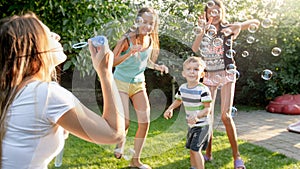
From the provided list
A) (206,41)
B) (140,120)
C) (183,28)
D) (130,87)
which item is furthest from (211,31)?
(140,120)

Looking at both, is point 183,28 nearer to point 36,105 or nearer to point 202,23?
point 202,23

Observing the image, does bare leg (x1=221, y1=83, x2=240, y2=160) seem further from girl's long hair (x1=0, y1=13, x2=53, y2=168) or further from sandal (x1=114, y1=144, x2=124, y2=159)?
girl's long hair (x1=0, y1=13, x2=53, y2=168)

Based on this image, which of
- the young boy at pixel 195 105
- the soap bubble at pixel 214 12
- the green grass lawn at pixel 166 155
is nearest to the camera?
the young boy at pixel 195 105

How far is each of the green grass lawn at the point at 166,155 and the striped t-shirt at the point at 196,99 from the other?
171 mm

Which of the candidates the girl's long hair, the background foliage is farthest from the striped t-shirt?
the girl's long hair

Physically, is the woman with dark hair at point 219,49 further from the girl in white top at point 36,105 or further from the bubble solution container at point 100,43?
the girl in white top at point 36,105

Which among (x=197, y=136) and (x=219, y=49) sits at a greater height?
(x=219, y=49)

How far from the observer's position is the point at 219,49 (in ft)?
9.60

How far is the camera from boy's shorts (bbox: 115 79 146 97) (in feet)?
9.30

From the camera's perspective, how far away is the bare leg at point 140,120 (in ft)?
9.50

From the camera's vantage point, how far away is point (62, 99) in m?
1.21

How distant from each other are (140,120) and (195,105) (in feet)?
1.78

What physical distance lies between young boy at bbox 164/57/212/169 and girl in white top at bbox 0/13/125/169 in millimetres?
1433

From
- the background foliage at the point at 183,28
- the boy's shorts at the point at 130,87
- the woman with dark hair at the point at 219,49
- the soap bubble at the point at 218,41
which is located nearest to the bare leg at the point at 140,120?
the boy's shorts at the point at 130,87
